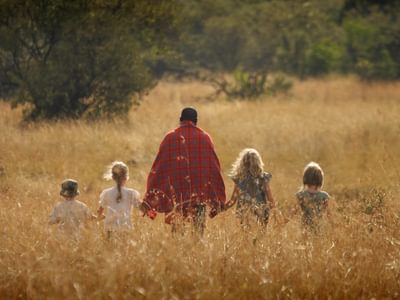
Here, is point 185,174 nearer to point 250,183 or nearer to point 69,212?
point 250,183

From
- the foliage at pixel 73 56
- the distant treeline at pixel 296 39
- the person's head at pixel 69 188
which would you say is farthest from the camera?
the distant treeline at pixel 296 39

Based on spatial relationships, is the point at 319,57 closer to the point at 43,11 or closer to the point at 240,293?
the point at 43,11

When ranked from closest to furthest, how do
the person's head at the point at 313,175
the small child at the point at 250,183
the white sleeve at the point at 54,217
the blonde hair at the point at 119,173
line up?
the white sleeve at the point at 54,217, the blonde hair at the point at 119,173, the person's head at the point at 313,175, the small child at the point at 250,183

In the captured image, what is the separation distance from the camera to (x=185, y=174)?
26.5ft

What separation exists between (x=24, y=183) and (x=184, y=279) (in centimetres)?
609

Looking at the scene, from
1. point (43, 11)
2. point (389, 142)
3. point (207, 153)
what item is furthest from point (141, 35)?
point (207, 153)

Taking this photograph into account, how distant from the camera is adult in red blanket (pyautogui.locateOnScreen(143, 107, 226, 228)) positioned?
8.02 meters

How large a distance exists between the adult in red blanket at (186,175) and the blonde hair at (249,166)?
0.22m

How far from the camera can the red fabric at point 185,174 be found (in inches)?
316

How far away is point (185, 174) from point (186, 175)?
0.02m

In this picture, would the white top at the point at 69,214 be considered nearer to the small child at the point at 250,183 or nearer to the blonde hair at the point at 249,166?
the small child at the point at 250,183

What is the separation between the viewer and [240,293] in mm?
6195

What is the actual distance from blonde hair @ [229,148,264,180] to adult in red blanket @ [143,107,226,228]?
8.9 inches

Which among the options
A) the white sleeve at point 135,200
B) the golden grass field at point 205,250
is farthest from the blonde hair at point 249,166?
the white sleeve at point 135,200
